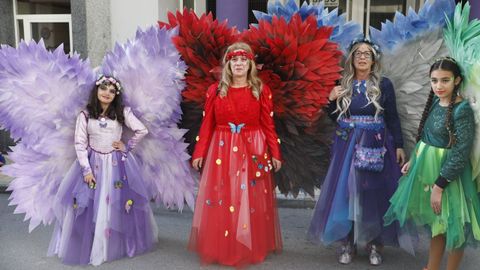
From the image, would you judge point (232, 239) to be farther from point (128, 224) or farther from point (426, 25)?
point (426, 25)

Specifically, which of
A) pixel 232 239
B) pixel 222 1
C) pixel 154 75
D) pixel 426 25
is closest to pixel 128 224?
pixel 232 239

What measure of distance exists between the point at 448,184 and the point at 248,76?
164cm

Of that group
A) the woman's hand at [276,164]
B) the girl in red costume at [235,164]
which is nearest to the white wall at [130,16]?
the girl in red costume at [235,164]

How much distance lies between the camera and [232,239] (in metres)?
3.71

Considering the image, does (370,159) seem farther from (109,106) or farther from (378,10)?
(378,10)

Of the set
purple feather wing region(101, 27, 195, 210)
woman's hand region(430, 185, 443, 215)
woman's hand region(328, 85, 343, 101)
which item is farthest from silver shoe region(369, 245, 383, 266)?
purple feather wing region(101, 27, 195, 210)

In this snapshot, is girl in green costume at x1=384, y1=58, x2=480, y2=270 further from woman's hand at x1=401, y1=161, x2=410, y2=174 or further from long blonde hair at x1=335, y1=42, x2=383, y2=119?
long blonde hair at x1=335, y1=42, x2=383, y2=119

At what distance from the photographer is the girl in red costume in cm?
365

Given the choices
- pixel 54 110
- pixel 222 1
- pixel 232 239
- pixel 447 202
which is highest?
pixel 222 1

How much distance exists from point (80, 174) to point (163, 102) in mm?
893

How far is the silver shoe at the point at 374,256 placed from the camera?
12.5 ft

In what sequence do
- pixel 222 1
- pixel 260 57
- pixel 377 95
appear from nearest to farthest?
pixel 377 95 → pixel 260 57 → pixel 222 1

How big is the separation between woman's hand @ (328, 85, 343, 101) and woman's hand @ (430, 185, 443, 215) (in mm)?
1016

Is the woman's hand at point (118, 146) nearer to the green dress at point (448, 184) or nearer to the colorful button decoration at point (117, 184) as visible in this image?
the colorful button decoration at point (117, 184)
